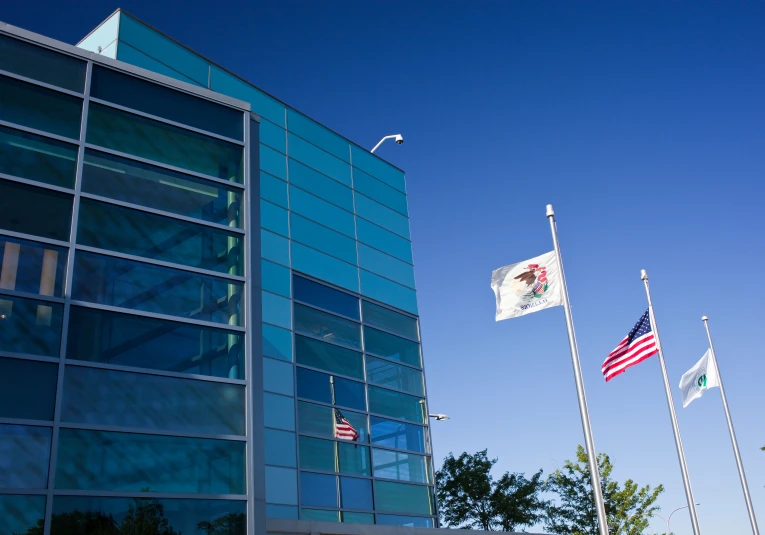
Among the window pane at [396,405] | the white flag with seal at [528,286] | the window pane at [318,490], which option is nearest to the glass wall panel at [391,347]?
the window pane at [396,405]

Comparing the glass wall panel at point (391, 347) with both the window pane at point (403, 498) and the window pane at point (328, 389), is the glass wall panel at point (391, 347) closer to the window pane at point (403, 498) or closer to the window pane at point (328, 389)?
the window pane at point (328, 389)

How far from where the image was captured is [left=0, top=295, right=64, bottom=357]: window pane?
12.5 metres

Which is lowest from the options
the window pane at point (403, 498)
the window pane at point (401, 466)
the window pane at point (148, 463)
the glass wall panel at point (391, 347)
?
the window pane at point (148, 463)

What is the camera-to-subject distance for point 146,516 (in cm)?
1255

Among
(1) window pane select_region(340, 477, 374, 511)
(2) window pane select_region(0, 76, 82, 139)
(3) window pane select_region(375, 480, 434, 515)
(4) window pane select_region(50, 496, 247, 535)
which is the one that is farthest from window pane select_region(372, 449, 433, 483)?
(2) window pane select_region(0, 76, 82, 139)

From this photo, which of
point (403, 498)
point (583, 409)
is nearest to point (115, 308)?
point (583, 409)

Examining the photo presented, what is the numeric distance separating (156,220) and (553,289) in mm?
8557

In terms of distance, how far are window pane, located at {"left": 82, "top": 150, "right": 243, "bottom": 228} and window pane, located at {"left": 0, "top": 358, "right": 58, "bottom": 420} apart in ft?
11.3

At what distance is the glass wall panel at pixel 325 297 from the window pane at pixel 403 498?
5591 millimetres

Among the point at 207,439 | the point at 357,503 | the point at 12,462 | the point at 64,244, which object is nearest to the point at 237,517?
the point at 207,439

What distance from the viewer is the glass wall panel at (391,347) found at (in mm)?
26828

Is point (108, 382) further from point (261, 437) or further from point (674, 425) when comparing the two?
point (674, 425)

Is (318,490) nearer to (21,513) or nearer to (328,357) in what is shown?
(328,357)

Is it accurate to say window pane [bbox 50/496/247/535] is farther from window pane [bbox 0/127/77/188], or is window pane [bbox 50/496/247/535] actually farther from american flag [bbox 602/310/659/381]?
american flag [bbox 602/310/659/381]
